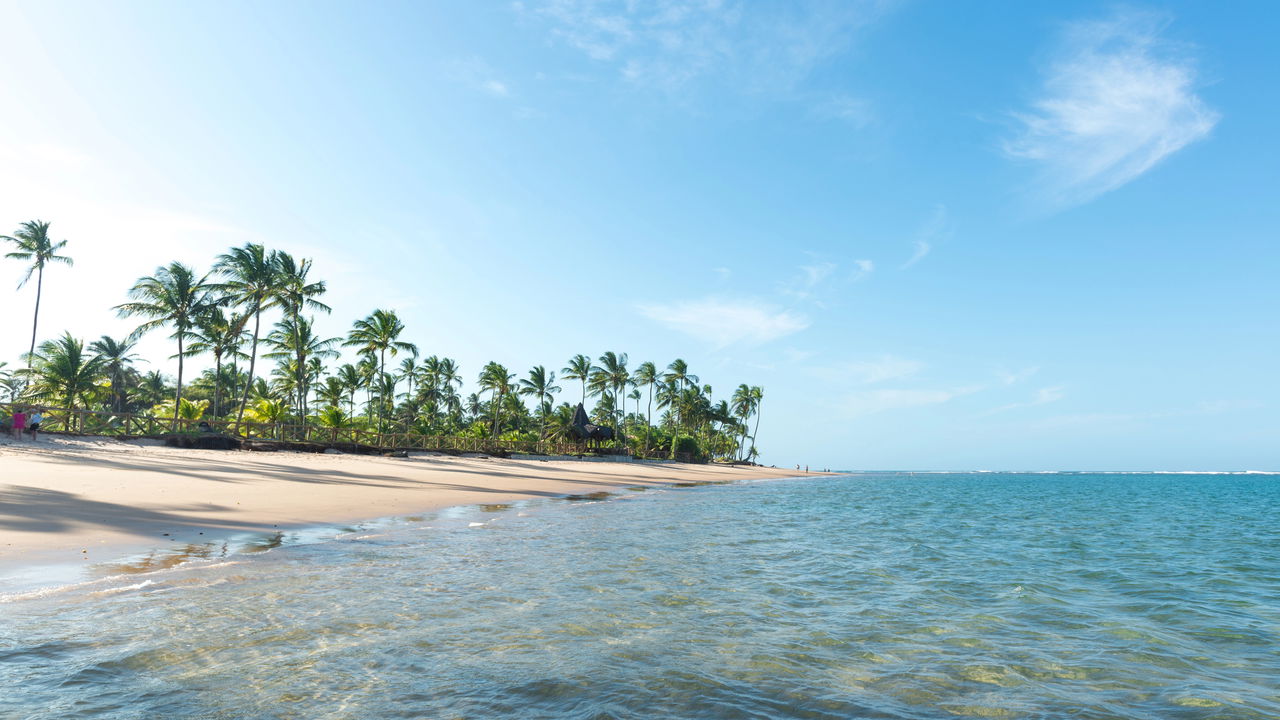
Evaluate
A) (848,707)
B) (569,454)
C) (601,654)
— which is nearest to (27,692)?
(601,654)

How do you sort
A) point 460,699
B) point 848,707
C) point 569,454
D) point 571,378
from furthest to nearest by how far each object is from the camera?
1. point 571,378
2. point 569,454
3. point 848,707
4. point 460,699

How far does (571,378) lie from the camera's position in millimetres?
75250

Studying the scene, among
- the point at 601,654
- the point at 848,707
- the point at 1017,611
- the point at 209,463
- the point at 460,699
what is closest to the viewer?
the point at 460,699

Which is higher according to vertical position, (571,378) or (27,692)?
(571,378)

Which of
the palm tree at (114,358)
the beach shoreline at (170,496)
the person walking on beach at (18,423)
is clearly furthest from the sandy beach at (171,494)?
the palm tree at (114,358)

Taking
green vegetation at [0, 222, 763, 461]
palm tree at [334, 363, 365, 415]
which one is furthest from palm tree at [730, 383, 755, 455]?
palm tree at [334, 363, 365, 415]

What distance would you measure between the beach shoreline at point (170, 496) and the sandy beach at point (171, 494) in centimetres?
2

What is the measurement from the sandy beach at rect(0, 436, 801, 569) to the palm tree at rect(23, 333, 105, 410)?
17453 mm

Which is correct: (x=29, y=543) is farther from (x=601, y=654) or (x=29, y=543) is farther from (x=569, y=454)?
(x=569, y=454)

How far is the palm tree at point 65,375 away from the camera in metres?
37.7

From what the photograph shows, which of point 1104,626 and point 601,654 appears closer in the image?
point 601,654

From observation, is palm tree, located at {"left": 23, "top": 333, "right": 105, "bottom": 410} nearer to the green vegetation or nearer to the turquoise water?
the green vegetation

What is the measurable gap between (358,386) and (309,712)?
2436 inches

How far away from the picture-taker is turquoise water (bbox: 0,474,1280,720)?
436 centimetres
